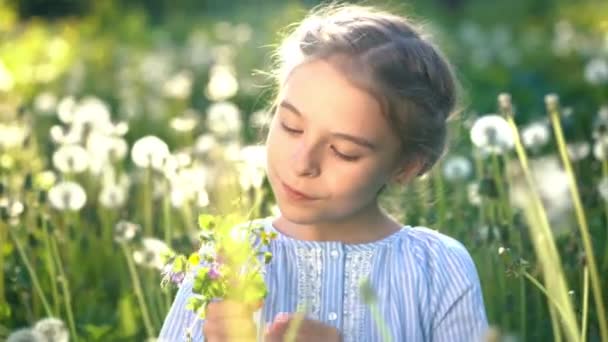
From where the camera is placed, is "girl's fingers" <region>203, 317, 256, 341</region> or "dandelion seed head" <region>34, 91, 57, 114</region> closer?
"girl's fingers" <region>203, 317, 256, 341</region>

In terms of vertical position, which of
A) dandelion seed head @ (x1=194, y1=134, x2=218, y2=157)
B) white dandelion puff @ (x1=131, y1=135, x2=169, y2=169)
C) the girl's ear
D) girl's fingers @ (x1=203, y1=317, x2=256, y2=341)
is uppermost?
white dandelion puff @ (x1=131, y1=135, x2=169, y2=169)

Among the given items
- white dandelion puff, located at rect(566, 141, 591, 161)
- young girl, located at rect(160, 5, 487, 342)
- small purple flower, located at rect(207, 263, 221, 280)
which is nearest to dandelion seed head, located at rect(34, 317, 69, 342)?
young girl, located at rect(160, 5, 487, 342)

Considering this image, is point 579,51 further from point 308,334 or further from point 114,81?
point 308,334

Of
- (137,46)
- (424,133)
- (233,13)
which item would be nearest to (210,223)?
(424,133)

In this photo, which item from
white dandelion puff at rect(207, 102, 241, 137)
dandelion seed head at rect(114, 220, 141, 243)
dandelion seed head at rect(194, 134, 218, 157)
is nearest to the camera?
dandelion seed head at rect(114, 220, 141, 243)

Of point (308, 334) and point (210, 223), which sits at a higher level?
point (210, 223)

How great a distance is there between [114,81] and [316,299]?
551 centimetres

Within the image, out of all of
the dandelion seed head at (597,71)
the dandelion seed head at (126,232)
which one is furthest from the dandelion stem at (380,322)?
the dandelion seed head at (597,71)

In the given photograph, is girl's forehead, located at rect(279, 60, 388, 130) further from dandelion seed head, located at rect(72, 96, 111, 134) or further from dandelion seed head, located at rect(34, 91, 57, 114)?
dandelion seed head, located at rect(34, 91, 57, 114)

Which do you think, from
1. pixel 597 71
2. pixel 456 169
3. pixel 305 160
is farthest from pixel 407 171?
pixel 597 71

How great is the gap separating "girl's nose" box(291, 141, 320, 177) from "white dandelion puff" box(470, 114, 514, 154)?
0.97m

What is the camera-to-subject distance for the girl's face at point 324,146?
228cm

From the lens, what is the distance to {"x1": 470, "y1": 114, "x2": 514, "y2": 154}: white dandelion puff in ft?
10.4

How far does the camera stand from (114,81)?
25.6 ft
